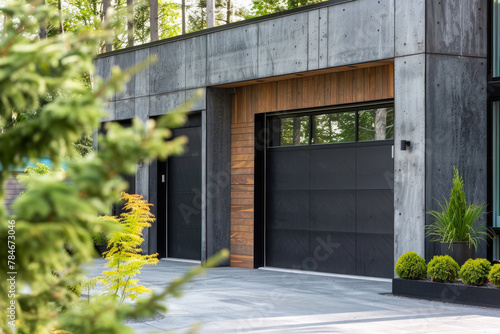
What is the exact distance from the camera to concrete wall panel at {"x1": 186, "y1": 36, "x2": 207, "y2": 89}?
54.5 feet

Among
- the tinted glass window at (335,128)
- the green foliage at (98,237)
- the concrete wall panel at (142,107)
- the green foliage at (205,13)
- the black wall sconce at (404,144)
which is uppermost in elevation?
the green foliage at (205,13)

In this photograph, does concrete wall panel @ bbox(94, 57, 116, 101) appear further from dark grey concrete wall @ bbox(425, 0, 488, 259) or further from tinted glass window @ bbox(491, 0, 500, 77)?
tinted glass window @ bbox(491, 0, 500, 77)

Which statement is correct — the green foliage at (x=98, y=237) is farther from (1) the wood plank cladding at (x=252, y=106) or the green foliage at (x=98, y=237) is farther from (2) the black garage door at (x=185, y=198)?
(1) the wood plank cladding at (x=252, y=106)

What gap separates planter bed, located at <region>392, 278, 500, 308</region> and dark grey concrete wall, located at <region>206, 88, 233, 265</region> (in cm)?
→ 599

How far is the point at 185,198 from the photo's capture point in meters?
18.0

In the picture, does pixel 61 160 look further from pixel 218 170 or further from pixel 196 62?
pixel 196 62

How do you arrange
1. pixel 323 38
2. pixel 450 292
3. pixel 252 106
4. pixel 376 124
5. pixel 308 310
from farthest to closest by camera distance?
pixel 252 106 < pixel 376 124 < pixel 323 38 < pixel 450 292 < pixel 308 310

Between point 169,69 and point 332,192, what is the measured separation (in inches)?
227

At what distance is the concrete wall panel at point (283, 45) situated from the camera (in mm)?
14266

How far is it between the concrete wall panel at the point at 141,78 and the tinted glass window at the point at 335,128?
5.43 m

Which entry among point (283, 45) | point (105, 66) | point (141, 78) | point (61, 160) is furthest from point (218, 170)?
point (61, 160)

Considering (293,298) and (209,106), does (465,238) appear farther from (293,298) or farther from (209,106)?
(209,106)

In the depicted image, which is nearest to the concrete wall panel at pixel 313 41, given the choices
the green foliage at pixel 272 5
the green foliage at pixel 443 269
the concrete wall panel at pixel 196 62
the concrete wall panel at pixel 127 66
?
the concrete wall panel at pixel 196 62

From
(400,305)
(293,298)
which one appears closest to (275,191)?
(293,298)
